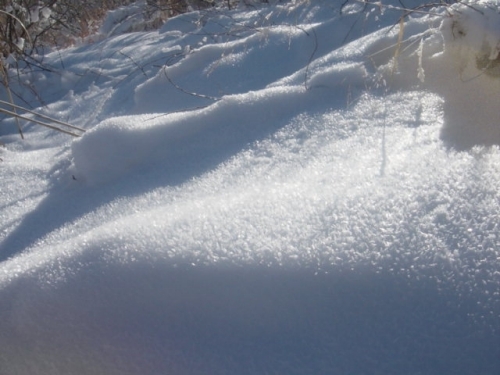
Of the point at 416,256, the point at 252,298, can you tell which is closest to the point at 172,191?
the point at 252,298

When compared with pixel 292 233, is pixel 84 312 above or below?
below

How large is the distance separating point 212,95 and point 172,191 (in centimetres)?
65

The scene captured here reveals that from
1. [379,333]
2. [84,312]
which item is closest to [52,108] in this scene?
Result: [84,312]

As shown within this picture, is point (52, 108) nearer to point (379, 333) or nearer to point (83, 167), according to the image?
point (83, 167)

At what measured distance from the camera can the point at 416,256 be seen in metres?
0.90

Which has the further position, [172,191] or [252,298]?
[172,191]

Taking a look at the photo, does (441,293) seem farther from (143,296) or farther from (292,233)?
(143,296)

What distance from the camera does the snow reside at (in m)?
0.85

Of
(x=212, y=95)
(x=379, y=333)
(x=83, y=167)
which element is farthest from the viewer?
(x=212, y=95)

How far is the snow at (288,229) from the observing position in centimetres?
85

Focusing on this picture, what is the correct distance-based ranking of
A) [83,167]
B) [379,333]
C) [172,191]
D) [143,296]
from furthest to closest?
[83,167] → [172,191] → [143,296] → [379,333]

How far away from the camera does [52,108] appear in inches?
97.0

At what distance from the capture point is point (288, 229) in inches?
39.2

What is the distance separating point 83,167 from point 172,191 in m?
0.35
